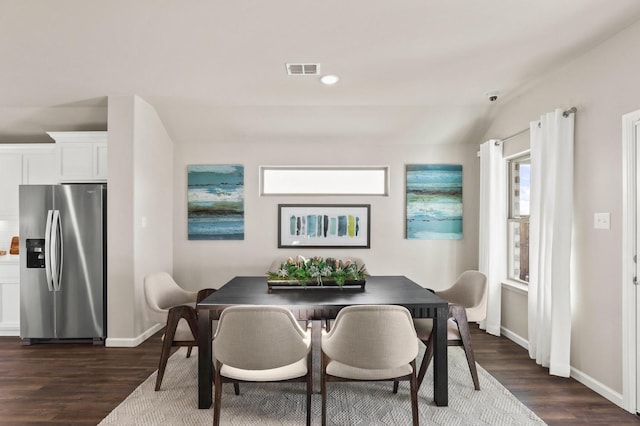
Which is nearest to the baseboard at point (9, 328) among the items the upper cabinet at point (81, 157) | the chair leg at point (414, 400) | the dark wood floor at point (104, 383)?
the dark wood floor at point (104, 383)

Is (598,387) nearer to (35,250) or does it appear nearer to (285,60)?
(285,60)

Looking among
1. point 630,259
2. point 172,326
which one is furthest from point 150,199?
point 630,259

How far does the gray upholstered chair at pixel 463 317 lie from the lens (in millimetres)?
2881

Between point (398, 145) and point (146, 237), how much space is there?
10.5 feet

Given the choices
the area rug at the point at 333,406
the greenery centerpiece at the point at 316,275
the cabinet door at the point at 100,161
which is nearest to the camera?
the area rug at the point at 333,406

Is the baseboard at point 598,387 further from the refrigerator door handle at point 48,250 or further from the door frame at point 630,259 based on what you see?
the refrigerator door handle at point 48,250

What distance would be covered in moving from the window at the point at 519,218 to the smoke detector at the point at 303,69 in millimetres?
2430

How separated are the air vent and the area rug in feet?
8.45

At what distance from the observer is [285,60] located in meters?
3.26

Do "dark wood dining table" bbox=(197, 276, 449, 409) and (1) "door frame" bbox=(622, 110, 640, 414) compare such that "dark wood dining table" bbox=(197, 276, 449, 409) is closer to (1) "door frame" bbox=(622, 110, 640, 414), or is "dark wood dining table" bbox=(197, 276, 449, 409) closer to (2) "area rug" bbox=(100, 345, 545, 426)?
(2) "area rug" bbox=(100, 345, 545, 426)

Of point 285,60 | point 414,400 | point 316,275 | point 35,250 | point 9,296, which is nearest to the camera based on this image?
point 414,400

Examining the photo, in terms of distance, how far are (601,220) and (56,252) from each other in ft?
15.8

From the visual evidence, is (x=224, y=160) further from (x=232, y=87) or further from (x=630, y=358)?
(x=630, y=358)

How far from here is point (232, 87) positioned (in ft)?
12.7
